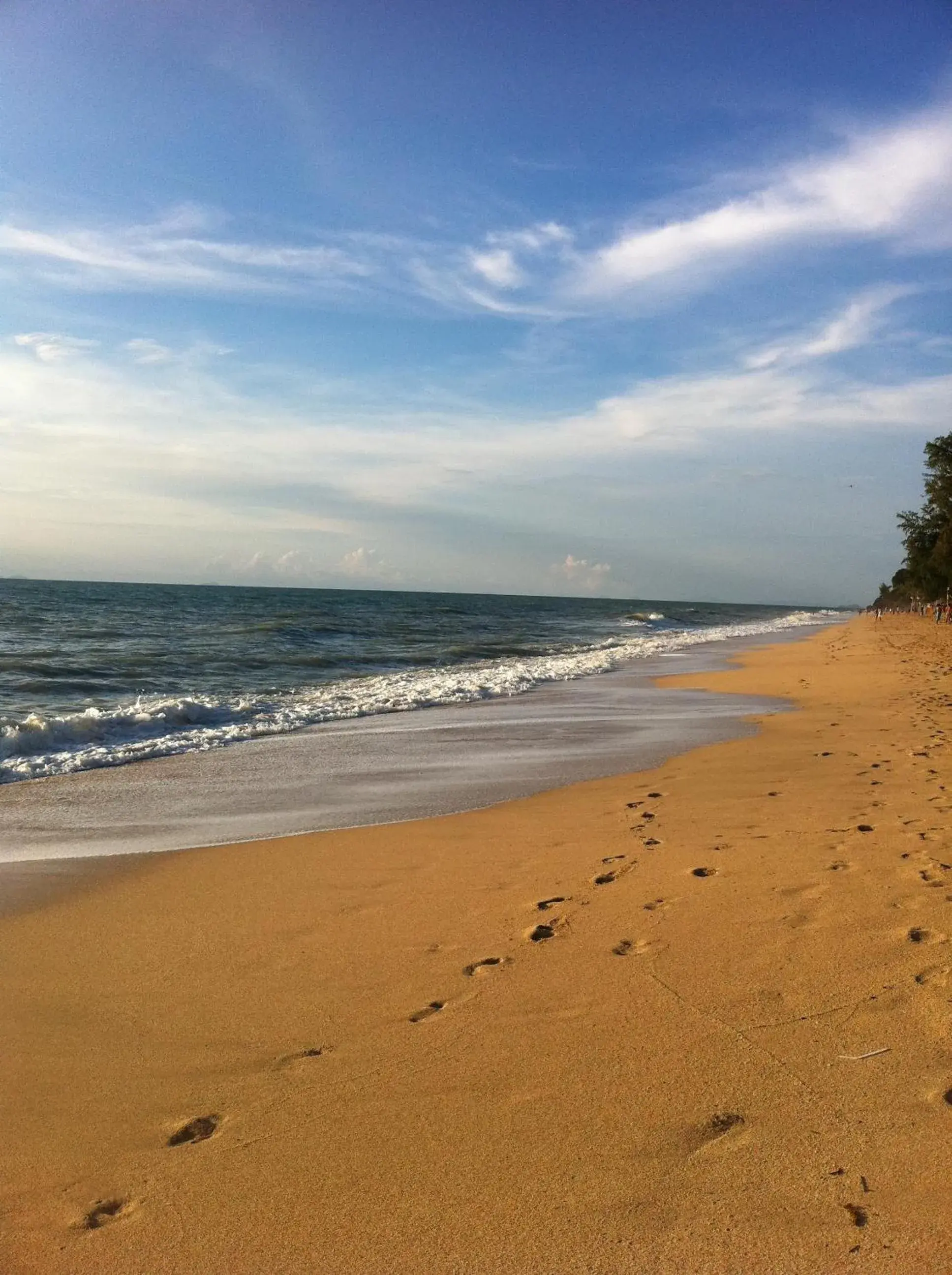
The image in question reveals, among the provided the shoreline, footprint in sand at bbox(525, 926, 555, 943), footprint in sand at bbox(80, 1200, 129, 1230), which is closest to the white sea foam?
the shoreline

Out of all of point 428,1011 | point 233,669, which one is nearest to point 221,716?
point 233,669

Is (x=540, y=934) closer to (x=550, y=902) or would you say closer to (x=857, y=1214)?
A: (x=550, y=902)

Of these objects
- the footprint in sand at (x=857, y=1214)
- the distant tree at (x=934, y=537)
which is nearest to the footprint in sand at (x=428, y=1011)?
the footprint in sand at (x=857, y=1214)

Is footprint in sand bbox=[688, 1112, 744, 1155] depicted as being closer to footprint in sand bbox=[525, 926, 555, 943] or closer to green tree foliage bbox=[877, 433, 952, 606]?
footprint in sand bbox=[525, 926, 555, 943]

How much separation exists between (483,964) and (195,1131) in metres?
1.61

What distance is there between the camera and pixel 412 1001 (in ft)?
12.9

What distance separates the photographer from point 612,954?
430 centimetres

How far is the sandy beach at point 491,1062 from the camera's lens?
249cm

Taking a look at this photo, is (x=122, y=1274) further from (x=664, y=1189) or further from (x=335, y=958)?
(x=335, y=958)

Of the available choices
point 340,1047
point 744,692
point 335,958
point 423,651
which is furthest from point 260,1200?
point 423,651

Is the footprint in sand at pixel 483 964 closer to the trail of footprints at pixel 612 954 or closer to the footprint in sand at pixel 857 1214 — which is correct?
the trail of footprints at pixel 612 954

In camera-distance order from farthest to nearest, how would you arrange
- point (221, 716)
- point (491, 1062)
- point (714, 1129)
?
point (221, 716)
point (491, 1062)
point (714, 1129)

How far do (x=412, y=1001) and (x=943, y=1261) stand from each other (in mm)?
2215

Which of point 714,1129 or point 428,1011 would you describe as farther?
point 428,1011
